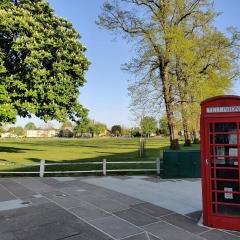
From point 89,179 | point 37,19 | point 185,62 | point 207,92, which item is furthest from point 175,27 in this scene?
point 89,179

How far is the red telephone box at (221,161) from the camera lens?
→ 22.6 ft

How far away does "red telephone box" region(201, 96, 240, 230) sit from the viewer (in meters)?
6.90

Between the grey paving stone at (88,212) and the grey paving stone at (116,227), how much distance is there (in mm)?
298

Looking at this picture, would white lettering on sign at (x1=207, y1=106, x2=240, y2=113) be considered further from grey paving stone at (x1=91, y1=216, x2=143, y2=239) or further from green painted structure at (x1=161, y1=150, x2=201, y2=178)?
green painted structure at (x1=161, y1=150, x2=201, y2=178)

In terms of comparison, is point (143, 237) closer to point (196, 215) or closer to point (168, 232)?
point (168, 232)

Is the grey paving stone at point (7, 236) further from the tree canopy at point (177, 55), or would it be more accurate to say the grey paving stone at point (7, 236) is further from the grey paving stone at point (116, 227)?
the tree canopy at point (177, 55)

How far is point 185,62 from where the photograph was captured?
24.1 metres

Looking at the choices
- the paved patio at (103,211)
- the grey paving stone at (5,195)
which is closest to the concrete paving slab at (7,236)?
the paved patio at (103,211)

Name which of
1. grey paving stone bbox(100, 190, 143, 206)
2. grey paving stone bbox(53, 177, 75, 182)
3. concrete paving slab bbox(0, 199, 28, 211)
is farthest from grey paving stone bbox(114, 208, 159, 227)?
grey paving stone bbox(53, 177, 75, 182)

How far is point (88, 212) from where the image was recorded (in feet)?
27.5

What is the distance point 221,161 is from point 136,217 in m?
2.62

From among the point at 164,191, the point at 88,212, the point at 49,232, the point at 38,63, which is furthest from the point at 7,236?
the point at 38,63

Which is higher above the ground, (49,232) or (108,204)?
(108,204)

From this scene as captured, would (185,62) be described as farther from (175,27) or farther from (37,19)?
(37,19)
